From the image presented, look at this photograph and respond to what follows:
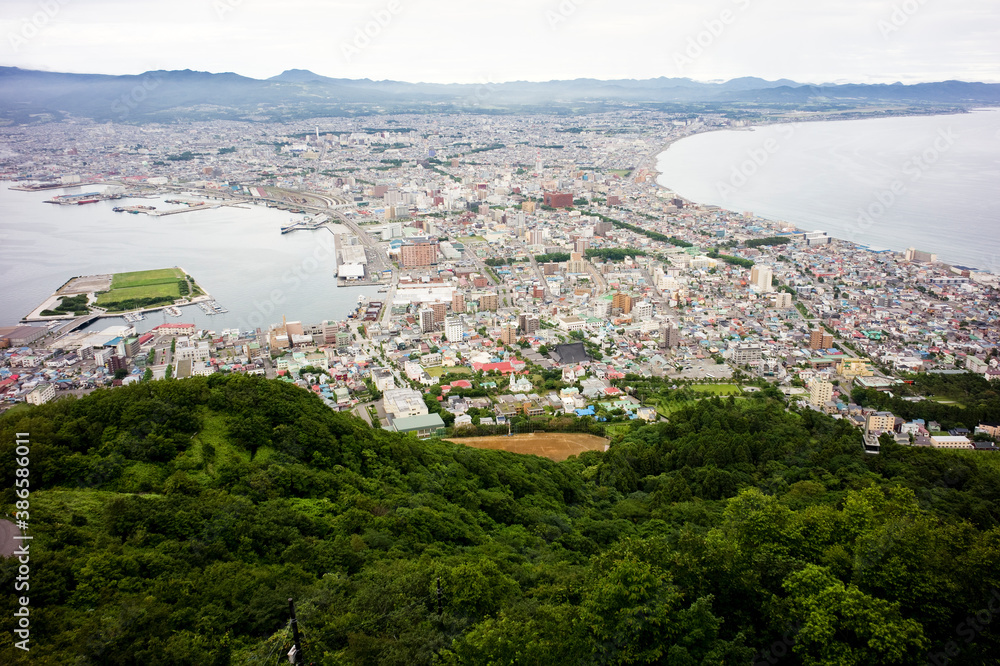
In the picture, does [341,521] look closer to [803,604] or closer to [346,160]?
[803,604]

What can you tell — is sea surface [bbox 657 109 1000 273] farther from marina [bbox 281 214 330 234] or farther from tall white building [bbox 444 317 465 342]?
marina [bbox 281 214 330 234]

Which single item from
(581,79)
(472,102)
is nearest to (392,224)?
(472,102)

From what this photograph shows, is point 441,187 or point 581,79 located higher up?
point 581,79

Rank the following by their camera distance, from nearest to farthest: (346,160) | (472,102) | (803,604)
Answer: (803,604)
(346,160)
(472,102)

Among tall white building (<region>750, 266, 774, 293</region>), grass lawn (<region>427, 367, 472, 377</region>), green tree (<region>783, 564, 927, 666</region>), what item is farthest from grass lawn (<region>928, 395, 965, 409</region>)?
green tree (<region>783, 564, 927, 666</region>)
